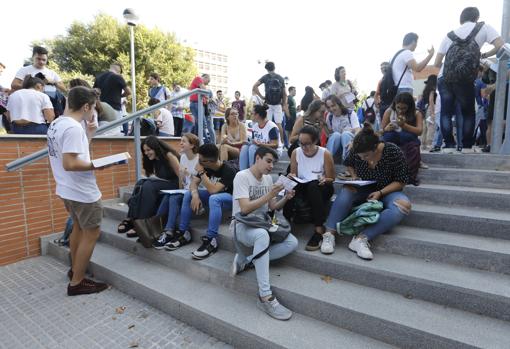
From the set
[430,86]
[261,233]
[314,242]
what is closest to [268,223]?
[261,233]

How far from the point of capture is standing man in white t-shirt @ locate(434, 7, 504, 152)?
3967mm

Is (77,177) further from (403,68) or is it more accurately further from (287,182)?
(403,68)

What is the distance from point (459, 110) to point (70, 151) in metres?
4.81

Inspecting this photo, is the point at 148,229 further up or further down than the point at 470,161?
further down

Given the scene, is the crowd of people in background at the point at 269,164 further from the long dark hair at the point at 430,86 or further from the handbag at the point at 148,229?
the long dark hair at the point at 430,86

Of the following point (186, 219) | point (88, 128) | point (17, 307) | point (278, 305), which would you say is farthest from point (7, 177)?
point (278, 305)

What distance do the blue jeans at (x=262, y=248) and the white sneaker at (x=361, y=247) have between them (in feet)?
1.67

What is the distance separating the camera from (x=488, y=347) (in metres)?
1.74

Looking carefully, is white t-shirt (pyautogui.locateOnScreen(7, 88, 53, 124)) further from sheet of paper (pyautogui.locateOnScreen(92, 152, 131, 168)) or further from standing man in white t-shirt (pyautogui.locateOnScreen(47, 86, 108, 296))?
sheet of paper (pyautogui.locateOnScreen(92, 152, 131, 168))

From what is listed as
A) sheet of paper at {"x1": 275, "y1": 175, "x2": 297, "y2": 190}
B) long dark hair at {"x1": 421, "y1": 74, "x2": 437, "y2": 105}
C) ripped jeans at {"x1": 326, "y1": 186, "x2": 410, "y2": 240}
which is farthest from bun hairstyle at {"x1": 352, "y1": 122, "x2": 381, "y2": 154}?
long dark hair at {"x1": 421, "y1": 74, "x2": 437, "y2": 105}

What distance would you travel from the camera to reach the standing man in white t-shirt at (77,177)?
105 inches

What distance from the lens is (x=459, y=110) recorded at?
14.0 ft

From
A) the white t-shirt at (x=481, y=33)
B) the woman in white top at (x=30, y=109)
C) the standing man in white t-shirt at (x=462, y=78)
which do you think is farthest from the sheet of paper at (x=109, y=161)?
→ the white t-shirt at (x=481, y=33)

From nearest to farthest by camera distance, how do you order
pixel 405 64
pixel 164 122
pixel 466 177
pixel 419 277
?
pixel 419 277 → pixel 466 177 → pixel 405 64 → pixel 164 122
